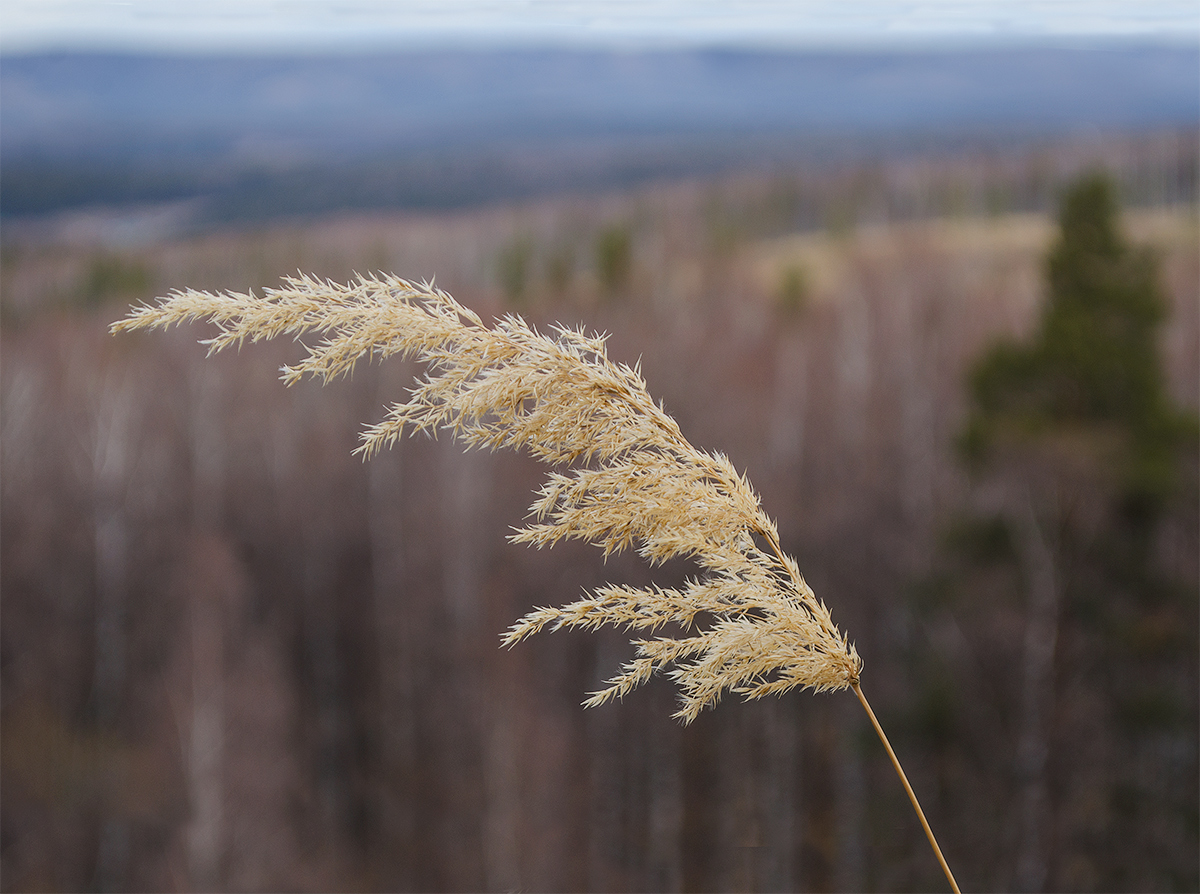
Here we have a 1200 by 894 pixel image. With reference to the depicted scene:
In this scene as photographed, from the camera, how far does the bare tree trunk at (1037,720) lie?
11.8m

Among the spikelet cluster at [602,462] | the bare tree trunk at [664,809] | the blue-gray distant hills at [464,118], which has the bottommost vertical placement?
the bare tree trunk at [664,809]

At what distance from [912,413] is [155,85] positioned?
89.1 feet

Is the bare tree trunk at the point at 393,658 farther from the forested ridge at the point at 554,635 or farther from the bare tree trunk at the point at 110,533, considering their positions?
the bare tree trunk at the point at 110,533

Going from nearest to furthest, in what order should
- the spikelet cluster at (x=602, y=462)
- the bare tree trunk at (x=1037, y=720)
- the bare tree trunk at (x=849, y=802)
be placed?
the spikelet cluster at (x=602, y=462) < the bare tree trunk at (x=1037, y=720) < the bare tree trunk at (x=849, y=802)

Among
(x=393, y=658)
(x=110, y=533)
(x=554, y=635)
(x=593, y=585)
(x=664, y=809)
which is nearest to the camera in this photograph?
(x=664, y=809)

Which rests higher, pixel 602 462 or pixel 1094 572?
pixel 1094 572

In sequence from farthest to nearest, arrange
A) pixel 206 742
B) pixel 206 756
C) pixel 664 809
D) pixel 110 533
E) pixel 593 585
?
pixel 110 533 → pixel 593 585 → pixel 664 809 → pixel 206 742 → pixel 206 756

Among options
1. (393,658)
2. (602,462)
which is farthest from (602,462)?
(393,658)

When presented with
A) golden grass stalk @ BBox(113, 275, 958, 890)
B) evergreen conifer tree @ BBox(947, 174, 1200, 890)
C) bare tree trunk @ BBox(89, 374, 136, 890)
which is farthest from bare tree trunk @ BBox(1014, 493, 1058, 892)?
golden grass stalk @ BBox(113, 275, 958, 890)

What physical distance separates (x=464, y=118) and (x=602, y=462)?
47510 millimetres

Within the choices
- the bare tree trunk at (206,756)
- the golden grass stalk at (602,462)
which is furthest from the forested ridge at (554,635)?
the golden grass stalk at (602,462)

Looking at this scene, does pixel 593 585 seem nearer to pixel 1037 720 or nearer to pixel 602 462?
pixel 1037 720

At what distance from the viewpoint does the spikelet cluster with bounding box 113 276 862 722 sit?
3.89 feet

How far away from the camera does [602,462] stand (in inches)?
50.5
